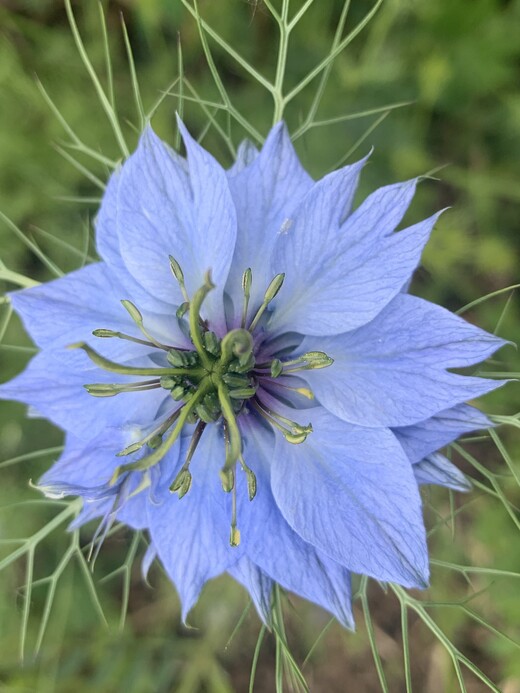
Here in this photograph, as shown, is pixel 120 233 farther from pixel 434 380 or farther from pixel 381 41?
pixel 381 41

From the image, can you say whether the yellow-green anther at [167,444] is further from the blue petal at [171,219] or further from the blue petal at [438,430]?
the blue petal at [438,430]

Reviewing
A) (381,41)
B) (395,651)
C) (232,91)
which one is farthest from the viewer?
(395,651)

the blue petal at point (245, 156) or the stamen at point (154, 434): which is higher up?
the blue petal at point (245, 156)

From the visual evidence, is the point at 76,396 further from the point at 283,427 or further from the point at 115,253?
the point at 283,427

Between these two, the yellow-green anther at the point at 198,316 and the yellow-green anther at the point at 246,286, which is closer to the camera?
the yellow-green anther at the point at 198,316

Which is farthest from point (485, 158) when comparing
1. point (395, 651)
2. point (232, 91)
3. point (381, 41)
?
point (395, 651)

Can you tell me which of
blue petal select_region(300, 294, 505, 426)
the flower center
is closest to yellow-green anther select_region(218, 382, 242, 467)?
the flower center

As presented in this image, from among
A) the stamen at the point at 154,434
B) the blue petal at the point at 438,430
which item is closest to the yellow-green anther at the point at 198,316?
the stamen at the point at 154,434

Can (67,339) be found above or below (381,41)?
below
